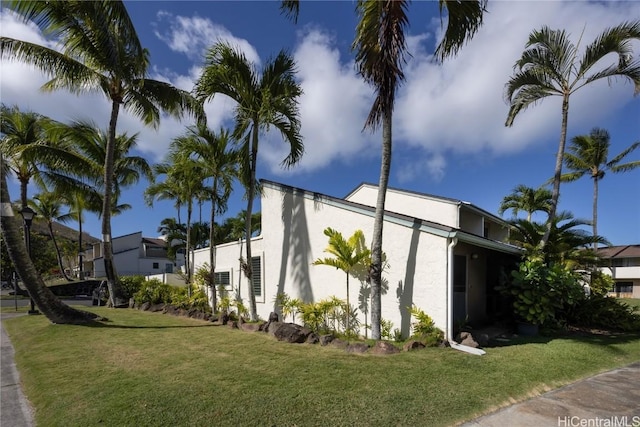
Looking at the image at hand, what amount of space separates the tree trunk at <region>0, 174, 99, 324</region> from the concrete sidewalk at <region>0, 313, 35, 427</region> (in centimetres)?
289

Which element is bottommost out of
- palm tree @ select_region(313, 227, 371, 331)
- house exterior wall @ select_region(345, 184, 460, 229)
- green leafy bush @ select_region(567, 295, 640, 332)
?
green leafy bush @ select_region(567, 295, 640, 332)

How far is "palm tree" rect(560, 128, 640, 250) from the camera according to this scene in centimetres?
2383

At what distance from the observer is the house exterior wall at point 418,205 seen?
13.0 metres

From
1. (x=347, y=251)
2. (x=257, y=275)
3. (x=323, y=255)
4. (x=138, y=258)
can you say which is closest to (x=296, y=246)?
(x=323, y=255)

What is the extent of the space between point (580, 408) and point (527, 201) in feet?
91.4

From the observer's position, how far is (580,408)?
478cm

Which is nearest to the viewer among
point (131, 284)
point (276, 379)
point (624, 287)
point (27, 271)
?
point (276, 379)

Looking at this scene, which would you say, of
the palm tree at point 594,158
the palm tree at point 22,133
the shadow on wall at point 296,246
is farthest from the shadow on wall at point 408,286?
the palm tree at point 594,158

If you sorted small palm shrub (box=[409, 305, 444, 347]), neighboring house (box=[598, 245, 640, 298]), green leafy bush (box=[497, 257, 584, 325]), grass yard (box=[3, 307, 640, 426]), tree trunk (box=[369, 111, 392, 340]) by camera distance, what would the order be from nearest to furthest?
1. grass yard (box=[3, 307, 640, 426])
2. small palm shrub (box=[409, 305, 444, 347])
3. tree trunk (box=[369, 111, 392, 340])
4. green leafy bush (box=[497, 257, 584, 325])
5. neighboring house (box=[598, 245, 640, 298])

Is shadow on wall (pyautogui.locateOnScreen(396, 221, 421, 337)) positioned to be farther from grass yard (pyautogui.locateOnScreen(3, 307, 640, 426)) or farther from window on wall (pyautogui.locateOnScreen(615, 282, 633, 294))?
window on wall (pyautogui.locateOnScreen(615, 282, 633, 294))

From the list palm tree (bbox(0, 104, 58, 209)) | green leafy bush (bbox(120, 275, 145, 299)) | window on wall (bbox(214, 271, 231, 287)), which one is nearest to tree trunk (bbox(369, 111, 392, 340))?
window on wall (bbox(214, 271, 231, 287))

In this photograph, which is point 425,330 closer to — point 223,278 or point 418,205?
point 418,205

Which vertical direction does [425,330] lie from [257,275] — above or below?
below

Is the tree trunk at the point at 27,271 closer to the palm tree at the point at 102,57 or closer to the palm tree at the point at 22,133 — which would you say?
the palm tree at the point at 102,57
